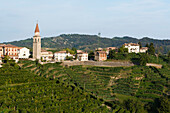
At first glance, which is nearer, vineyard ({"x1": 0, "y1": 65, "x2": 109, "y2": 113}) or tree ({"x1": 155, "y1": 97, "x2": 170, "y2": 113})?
vineyard ({"x1": 0, "y1": 65, "x2": 109, "y2": 113})

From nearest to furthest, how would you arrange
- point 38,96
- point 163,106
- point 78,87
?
point 38,96 < point 163,106 < point 78,87

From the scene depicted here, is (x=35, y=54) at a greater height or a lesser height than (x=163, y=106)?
greater

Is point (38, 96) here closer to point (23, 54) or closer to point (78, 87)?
point (78, 87)

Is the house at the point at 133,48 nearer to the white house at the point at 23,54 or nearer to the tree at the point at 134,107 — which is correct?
the white house at the point at 23,54

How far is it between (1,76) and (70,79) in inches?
736

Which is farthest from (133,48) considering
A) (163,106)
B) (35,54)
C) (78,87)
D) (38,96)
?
(38,96)

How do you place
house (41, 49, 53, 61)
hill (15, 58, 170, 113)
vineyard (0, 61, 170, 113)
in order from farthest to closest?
house (41, 49, 53, 61)
hill (15, 58, 170, 113)
vineyard (0, 61, 170, 113)

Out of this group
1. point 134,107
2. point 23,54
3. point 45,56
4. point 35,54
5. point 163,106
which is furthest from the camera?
point 45,56

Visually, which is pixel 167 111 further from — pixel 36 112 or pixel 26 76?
pixel 26 76

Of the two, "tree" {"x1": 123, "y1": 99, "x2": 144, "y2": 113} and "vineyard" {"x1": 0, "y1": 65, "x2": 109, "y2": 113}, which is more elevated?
"vineyard" {"x1": 0, "y1": 65, "x2": 109, "y2": 113}

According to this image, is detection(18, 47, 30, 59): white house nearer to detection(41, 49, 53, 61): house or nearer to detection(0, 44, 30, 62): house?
detection(0, 44, 30, 62): house

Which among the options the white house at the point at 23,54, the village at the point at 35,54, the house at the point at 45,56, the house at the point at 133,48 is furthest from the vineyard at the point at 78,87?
the house at the point at 133,48

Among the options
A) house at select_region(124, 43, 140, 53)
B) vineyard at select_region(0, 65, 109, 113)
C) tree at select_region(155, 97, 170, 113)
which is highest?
house at select_region(124, 43, 140, 53)

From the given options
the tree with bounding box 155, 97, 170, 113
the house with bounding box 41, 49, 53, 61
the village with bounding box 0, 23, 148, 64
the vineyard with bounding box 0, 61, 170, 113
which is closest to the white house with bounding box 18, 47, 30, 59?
the village with bounding box 0, 23, 148, 64
